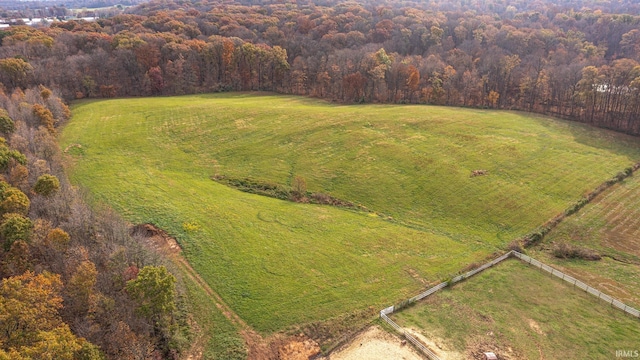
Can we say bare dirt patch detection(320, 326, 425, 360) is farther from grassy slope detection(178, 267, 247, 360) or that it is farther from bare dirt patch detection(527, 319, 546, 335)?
bare dirt patch detection(527, 319, 546, 335)

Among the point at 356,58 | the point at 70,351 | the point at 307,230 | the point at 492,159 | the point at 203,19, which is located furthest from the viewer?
the point at 203,19

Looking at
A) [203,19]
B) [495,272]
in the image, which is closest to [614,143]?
[495,272]

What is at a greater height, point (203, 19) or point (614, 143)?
point (203, 19)

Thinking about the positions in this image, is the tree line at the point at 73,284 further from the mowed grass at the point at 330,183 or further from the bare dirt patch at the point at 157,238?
the mowed grass at the point at 330,183

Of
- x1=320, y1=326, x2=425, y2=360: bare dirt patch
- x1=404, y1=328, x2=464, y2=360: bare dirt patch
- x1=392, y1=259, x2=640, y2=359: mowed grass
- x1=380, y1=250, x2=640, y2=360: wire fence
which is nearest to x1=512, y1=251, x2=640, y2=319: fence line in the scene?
x1=380, y1=250, x2=640, y2=360: wire fence

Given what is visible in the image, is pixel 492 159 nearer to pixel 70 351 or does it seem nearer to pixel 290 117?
pixel 290 117

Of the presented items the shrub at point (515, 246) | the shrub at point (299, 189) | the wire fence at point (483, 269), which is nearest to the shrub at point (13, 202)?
the shrub at point (299, 189)

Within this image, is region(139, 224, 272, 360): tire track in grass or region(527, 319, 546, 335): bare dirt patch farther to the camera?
region(527, 319, 546, 335): bare dirt patch
